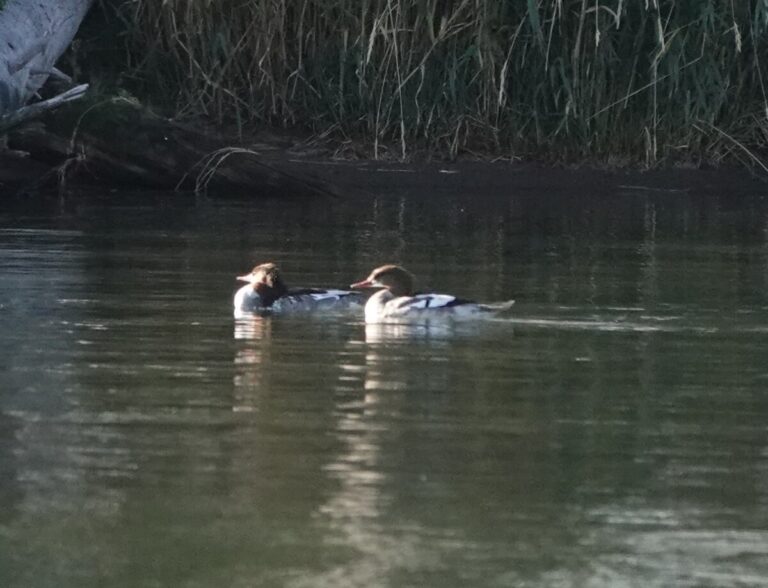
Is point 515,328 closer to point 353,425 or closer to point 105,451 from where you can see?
point 353,425

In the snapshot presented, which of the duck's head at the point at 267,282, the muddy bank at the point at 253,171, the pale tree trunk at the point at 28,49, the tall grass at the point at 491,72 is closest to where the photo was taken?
the duck's head at the point at 267,282

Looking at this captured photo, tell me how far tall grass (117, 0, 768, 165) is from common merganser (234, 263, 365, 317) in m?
6.51

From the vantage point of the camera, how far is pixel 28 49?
46.9ft

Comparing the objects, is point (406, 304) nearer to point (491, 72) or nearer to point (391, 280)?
point (391, 280)

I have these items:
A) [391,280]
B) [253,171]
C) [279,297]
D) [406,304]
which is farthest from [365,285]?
[253,171]

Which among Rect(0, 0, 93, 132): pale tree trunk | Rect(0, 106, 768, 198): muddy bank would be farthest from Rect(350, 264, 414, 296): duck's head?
Rect(0, 106, 768, 198): muddy bank

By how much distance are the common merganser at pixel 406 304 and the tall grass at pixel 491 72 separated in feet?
21.0

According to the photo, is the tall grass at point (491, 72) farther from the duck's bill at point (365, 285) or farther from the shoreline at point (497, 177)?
the duck's bill at point (365, 285)

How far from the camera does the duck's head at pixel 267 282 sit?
9.90 metres

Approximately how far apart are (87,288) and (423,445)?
431cm

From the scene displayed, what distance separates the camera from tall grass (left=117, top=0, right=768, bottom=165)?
54.3ft

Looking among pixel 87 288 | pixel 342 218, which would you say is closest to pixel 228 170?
pixel 342 218

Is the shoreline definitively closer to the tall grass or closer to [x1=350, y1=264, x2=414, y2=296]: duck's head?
the tall grass

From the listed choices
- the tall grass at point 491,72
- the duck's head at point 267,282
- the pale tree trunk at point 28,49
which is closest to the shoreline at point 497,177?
the tall grass at point 491,72
